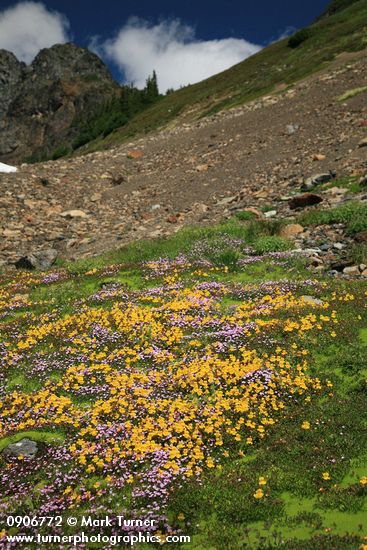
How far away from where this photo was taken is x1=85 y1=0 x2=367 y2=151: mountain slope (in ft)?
217

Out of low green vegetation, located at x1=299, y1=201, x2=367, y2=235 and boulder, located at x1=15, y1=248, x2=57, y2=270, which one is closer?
low green vegetation, located at x1=299, y1=201, x2=367, y2=235

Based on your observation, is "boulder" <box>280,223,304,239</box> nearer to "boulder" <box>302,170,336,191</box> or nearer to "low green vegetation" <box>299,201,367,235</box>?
"low green vegetation" <box>299,201,367,235</box>

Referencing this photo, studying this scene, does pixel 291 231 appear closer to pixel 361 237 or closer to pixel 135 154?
pixel 361 237

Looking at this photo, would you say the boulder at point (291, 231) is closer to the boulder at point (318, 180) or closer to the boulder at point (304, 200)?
the boulder at point (304, 200)

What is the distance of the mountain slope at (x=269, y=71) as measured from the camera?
66.0 metres

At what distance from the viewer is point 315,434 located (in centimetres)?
906

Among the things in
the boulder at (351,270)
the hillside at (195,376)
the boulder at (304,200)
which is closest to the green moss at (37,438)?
the hillside at (195,376)

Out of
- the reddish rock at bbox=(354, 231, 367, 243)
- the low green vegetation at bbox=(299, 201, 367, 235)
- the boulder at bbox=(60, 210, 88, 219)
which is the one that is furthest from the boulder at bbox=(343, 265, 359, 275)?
the boulder at bbox=(60, 210, 88, 219)

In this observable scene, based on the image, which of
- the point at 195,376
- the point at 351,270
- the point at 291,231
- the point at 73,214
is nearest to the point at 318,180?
the point at 291,231

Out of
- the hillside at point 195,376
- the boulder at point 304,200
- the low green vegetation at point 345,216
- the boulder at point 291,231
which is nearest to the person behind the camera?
the hillside at point 195,376

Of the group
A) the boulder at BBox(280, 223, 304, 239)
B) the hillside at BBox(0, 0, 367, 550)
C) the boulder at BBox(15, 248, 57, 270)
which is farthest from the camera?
the boulder at BBox(15, 248, 57, 270)

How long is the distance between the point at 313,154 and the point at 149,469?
28.3 m

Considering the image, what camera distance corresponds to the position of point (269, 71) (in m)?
78.9

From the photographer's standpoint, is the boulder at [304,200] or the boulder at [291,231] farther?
the boulder at [304,200]
